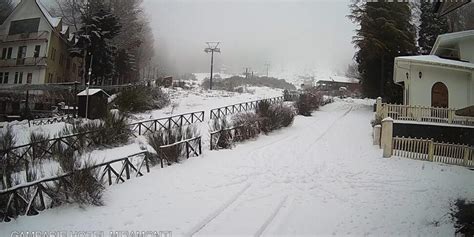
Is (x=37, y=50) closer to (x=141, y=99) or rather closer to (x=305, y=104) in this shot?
(x=141, y=99)

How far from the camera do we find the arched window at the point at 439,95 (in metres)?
11.3

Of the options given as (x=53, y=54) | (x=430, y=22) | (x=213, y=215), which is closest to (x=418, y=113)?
(x=430, y=22)

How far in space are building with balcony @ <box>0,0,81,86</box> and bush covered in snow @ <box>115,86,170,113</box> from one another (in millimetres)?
3863

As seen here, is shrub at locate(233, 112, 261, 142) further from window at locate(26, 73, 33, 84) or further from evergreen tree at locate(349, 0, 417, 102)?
evergreen tree at locate(349, 0, 417, 102)

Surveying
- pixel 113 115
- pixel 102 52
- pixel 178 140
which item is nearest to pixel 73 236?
pixel 102 52

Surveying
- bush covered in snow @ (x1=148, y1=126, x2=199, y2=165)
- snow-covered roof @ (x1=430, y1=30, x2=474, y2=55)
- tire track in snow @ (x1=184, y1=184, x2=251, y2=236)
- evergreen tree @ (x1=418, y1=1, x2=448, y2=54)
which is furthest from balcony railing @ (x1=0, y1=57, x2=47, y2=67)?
snow-covered roof @ (x1=430, y1=30, x2=474, y2=55)

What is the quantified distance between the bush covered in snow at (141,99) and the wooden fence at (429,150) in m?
7.10

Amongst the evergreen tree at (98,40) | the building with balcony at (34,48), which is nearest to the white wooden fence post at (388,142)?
the evergreen tree at (98,40)

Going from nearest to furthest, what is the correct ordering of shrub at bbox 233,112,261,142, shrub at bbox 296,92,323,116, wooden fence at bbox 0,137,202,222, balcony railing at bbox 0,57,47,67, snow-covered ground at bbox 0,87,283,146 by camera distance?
1. balcony railing at bbox 0,57,47,67
2. wooden fence at bbox 0,137,202,222
3. shrub at bbox 233,112,261,142
4. snow-covered ground at bbox 0,87,283,146
5. shrub at bbox 296,92,323,116

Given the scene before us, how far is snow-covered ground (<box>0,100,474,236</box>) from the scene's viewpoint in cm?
408

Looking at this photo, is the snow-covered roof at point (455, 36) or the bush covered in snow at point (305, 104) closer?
the snow-covered roof at point (455, 36)

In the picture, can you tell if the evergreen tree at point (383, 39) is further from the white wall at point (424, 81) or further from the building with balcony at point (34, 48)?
the building with balcony at point (34, 48)

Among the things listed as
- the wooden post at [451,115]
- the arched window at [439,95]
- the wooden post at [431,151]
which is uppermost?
the arched window at [439,95]

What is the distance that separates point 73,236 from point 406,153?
8.23m
